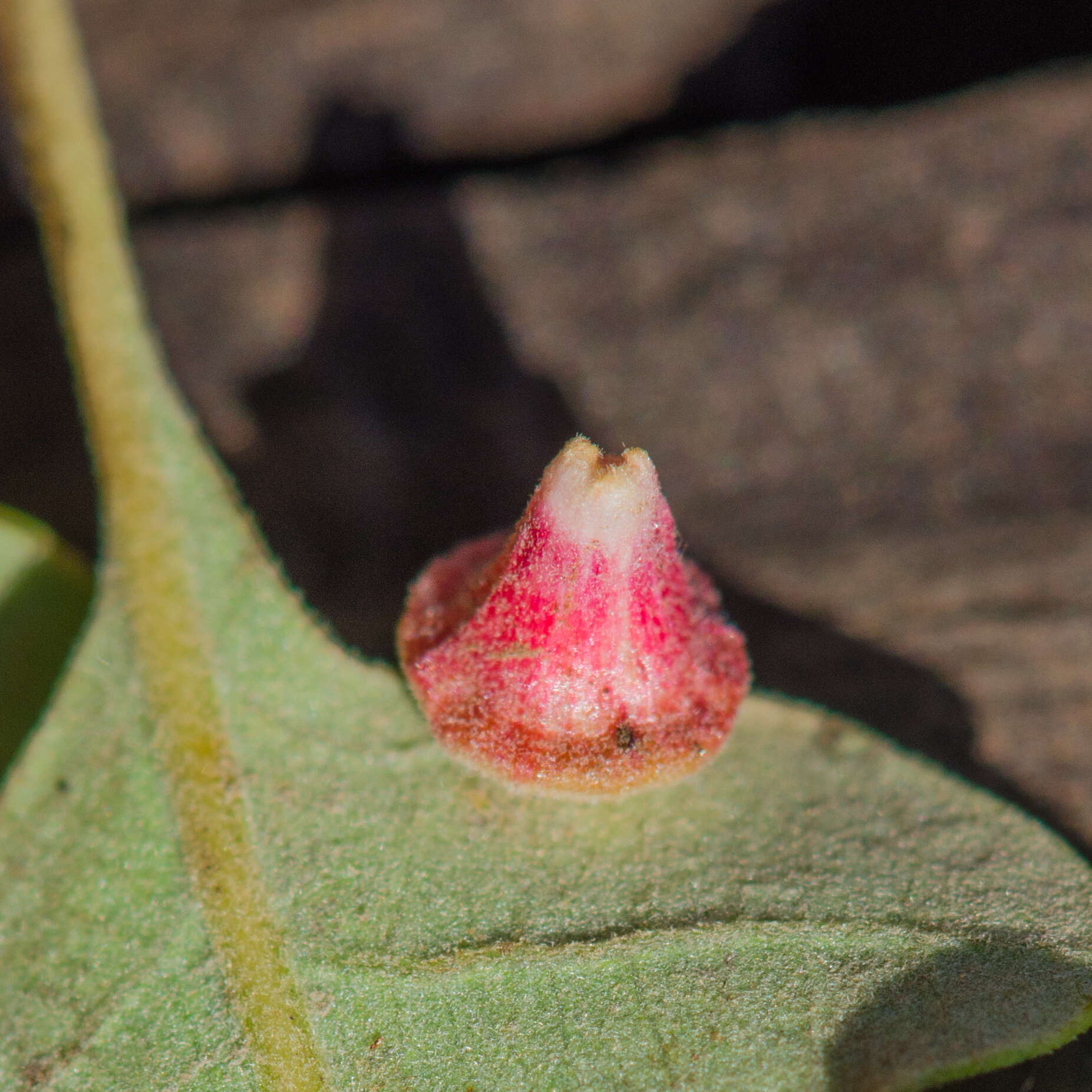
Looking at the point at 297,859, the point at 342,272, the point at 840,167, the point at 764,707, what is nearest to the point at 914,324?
the point at 840,167

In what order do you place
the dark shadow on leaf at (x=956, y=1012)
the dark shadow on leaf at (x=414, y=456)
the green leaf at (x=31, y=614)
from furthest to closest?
the dark shadow on leaf at (x=414, y=456) < the green leaf at (x=31, y=614) < the dark shadow on leaf at (x=956, y=1012)

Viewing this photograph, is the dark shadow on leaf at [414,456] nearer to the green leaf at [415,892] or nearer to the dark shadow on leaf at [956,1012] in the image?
the green leaf at [415,892]

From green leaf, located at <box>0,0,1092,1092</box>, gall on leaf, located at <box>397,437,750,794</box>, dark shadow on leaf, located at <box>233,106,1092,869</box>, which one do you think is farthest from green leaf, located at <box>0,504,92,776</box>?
gall on leaf, located at <box>397,437,750,794</box>

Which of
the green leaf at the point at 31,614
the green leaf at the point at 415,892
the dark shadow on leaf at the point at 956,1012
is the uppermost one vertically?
the green leaf at the point at 31,614

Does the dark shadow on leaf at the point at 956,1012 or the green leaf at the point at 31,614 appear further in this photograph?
the green leaf at the point at 31,614

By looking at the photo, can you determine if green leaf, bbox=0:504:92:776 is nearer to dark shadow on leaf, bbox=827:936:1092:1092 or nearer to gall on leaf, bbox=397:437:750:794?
gall on leaf, bbox=397:437:750:794

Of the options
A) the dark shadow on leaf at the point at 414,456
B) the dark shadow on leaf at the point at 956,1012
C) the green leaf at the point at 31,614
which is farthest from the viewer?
the dark shadow on leaf at the point at 414,456

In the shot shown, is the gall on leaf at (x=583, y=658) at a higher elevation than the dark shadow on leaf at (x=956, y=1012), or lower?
higher

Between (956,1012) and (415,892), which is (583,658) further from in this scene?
(956,1012)

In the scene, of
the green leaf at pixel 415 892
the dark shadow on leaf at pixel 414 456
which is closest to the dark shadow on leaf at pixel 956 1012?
the green leaf at pixel 415 892

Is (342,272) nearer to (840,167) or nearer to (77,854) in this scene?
(840,167)
